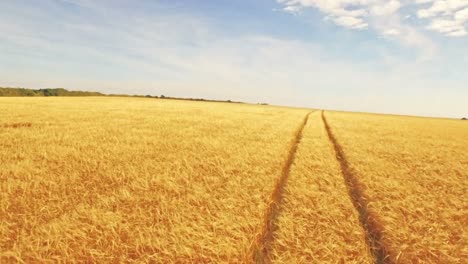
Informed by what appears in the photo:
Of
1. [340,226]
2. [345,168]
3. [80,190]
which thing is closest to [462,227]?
[340,226]

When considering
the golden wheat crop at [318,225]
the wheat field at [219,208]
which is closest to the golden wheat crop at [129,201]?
the wheat field at [219,208]

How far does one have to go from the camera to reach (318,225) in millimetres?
4766

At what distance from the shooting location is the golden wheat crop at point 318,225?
3.91 m

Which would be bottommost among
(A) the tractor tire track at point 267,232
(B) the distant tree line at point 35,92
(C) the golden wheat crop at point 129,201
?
(A) the tractor tire track at point 267,232

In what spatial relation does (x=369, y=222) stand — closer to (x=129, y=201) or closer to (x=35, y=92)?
(x=129, y=201)

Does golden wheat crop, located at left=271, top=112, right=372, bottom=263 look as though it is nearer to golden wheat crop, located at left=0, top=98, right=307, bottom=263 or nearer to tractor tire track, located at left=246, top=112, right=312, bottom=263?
tractor tire track, located at left=246, top=112, right=312, bottom=263

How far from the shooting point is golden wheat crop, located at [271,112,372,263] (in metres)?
3.91

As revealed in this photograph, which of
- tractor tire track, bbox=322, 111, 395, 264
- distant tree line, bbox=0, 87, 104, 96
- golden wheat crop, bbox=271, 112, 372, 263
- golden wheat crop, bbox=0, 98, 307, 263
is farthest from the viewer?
distant tree line, bbox=0, 87, 104, 96

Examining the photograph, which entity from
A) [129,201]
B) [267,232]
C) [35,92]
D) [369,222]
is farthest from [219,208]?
[35,92]

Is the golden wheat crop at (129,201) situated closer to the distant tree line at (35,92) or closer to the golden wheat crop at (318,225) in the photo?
the golden wheat crop at (318,225)

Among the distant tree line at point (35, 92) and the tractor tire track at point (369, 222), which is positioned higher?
the distant tree line at point (35, 92)

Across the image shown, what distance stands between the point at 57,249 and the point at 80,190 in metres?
2.18

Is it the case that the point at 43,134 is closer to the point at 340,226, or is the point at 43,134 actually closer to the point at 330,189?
the point at 330,189

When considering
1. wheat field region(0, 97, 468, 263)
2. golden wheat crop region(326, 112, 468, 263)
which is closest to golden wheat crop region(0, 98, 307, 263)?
wheat field region(0, 97, 468, 263)
